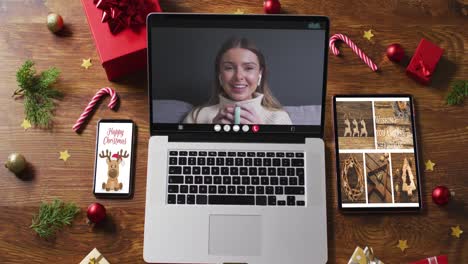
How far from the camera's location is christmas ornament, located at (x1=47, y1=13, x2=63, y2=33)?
4.15 feet

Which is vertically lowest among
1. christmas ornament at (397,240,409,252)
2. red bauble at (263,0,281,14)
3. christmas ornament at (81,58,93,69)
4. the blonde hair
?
christmas ornament at (397,240,409,252)

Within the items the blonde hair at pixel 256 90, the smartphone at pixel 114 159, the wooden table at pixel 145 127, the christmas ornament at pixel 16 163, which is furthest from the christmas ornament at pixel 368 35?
the christmas ornament at pixel 16 163

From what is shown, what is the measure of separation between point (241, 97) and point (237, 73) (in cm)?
5

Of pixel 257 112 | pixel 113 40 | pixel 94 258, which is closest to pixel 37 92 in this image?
pixel 113 40

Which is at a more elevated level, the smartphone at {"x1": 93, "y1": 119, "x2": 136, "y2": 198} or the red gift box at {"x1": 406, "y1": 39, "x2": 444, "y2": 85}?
the red gift box at {"x1": 406, "y1": 39, "x2": 444, "y2": 85}

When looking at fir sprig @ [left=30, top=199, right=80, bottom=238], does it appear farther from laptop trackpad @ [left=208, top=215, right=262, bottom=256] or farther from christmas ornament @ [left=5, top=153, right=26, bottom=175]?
laptop trackpad @ [left=208, top=215, right=262, bottom=256]

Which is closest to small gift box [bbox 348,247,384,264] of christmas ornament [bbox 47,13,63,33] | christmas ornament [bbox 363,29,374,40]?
christmas ornament [bbox 363,29,374,40]

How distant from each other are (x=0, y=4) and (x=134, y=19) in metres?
0.35

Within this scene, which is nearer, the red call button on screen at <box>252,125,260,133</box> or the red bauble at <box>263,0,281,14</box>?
the red call button on screen at <box>252,125,260,133</box>

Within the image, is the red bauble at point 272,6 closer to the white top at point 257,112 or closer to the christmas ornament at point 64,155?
the white top at point 257,112

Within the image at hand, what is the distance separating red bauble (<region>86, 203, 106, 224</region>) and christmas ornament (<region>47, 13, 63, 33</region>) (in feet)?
1.37

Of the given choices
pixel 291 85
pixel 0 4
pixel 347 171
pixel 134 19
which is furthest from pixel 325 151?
pixel 0 4

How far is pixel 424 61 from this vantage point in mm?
1265

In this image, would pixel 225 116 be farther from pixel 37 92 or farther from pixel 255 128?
pixel 37 92
